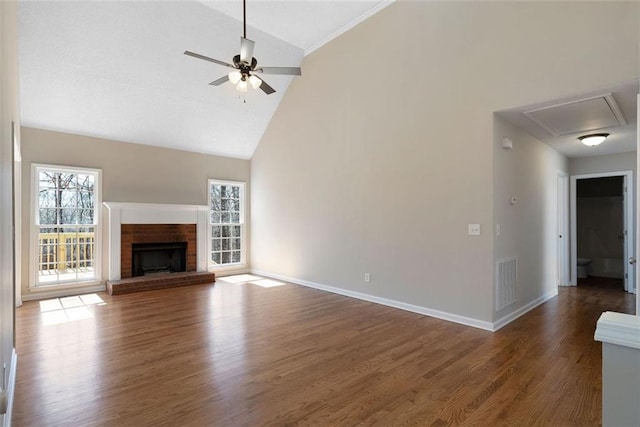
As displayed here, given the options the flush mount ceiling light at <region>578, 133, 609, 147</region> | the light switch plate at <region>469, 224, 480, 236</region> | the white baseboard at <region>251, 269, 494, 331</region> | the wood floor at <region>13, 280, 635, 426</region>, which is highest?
the flush mount ceiling light at <region>578, 133, 609, 147</region>

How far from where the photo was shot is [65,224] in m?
5.46

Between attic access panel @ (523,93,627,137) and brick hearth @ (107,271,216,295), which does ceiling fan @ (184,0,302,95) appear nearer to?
attic access panel @ (523,93,627,137)

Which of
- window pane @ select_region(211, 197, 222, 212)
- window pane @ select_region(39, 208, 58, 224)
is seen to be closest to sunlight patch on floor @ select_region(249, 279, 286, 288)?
window pane @ select_region(211, 197, 222, 212)

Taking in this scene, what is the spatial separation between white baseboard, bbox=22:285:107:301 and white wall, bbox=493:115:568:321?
621 cm

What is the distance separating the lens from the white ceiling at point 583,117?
125 inches

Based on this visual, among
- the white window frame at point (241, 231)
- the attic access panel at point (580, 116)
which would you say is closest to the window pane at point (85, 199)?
the white window frame at point (241, 231)

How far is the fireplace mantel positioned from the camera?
5805 millimetres

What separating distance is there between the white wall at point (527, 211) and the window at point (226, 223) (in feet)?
17.8

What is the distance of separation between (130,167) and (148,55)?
215 cm

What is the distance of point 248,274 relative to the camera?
744cm

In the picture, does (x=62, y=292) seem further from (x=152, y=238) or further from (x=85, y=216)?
(x=152, y=238)

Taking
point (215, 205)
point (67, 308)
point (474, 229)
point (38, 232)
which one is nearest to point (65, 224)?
point (38, 232)

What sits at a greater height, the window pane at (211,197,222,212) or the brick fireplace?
the window pane at (211,197,222,212)

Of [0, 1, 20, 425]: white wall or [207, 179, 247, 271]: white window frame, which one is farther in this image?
[207, 179, 247, 271]: white window frame
